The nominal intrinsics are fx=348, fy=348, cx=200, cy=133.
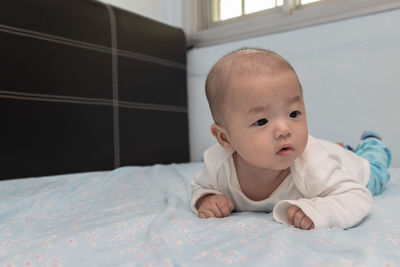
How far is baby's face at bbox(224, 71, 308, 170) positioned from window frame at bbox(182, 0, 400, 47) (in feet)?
3.98

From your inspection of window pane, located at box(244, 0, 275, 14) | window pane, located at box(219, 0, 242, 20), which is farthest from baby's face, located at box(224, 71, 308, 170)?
window pane, located at box(219, 0, 242, 20)

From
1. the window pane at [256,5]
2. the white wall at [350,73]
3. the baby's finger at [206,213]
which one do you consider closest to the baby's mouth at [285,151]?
the baby's finger at [206,213]

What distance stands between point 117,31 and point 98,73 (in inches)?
11.4

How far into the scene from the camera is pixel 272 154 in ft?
2.51

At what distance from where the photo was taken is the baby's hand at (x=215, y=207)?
846mm

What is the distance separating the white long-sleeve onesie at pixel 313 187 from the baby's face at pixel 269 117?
0.26 feet

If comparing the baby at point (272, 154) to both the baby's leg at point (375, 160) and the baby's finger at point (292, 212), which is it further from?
the baby's leg at point (375, 160)

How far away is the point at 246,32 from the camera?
219 centimetres

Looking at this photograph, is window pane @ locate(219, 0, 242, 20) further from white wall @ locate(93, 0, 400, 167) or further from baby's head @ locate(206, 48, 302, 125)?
baby's head @ locate(206, 48, 302, 125)

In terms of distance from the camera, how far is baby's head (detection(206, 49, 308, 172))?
0.75 meters

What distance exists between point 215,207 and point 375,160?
654mm

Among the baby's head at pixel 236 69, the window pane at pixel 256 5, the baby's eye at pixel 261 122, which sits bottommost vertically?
the baby's eye at pixel 261 122

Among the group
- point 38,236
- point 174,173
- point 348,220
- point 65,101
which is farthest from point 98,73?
point 348,220

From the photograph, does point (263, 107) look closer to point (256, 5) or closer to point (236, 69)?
point (236, 69)
